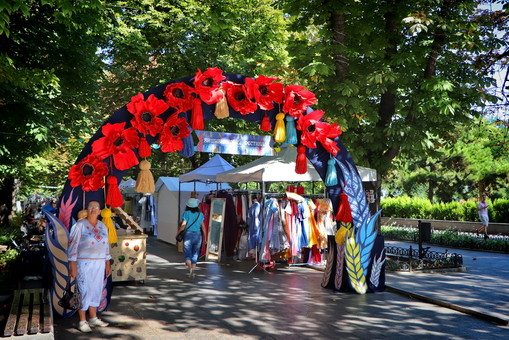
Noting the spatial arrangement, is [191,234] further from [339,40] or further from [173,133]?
[339,40]

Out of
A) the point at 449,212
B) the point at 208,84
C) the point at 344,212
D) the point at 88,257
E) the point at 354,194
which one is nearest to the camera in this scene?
the point at 88,257

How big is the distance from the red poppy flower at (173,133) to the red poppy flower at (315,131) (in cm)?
229

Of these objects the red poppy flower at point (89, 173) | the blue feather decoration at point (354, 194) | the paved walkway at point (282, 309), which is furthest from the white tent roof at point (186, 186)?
the red poppy flower at point (89, 173)

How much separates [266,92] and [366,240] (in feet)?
11.4

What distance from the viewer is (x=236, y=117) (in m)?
8.61

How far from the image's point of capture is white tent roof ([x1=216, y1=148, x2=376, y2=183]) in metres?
12.0

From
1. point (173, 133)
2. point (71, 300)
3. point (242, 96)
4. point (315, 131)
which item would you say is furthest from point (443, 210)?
point (71, 300)

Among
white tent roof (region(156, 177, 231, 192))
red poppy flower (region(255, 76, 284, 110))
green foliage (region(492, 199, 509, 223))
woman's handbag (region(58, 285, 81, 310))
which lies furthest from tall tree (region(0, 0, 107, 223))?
green foliage (region(492, 199, 509, 223))

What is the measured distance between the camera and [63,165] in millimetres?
28953

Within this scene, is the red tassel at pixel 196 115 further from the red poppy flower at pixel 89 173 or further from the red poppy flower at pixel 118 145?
the red poppy flower at pixel 89 173

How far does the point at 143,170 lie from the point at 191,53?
40.3 feet

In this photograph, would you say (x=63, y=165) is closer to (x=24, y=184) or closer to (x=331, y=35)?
(x=24, y=184)

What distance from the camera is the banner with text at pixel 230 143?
1175 centimetres

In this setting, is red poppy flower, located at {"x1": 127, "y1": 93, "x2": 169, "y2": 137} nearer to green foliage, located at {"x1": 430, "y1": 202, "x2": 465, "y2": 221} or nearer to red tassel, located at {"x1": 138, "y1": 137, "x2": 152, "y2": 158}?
red tassel, located at {"x1": 138, "y1": 137, "x2": 152, "y2": 158}
